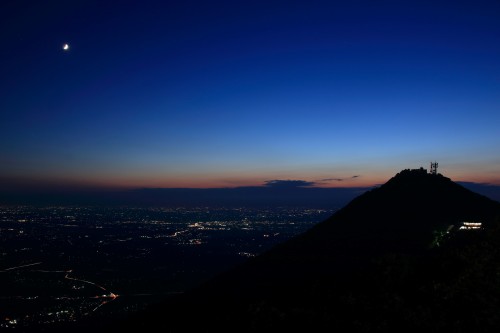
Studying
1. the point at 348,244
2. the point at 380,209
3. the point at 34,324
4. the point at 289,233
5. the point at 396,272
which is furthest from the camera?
the point at 289,233

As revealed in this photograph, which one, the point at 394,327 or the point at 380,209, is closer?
the point at 394,327

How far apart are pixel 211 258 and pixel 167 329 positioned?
4413 inches

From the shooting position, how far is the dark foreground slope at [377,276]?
18.2 metres

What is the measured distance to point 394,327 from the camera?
17344 millimetres

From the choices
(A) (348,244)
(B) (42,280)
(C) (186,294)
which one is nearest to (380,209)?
(A) (348,244)

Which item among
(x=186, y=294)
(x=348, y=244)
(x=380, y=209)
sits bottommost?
(x=186, y=294)

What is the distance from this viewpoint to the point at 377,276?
25.3m

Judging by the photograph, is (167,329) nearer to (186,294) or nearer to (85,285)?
(186,294)

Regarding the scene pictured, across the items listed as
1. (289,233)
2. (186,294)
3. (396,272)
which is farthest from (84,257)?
(396,272)

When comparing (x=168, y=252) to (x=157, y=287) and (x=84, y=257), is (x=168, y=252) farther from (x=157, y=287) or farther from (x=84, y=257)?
(x=157, y=287)

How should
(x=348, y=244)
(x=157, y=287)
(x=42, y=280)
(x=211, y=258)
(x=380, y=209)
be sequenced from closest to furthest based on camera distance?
(x=348, y=244)
(x=380, y=209)
(x=157, y=287)
(x=42, y=280)
(x=211, y=258)

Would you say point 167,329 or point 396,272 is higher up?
point 396,272

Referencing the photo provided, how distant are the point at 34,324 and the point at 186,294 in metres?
48.5

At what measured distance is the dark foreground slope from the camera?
1825 cm
